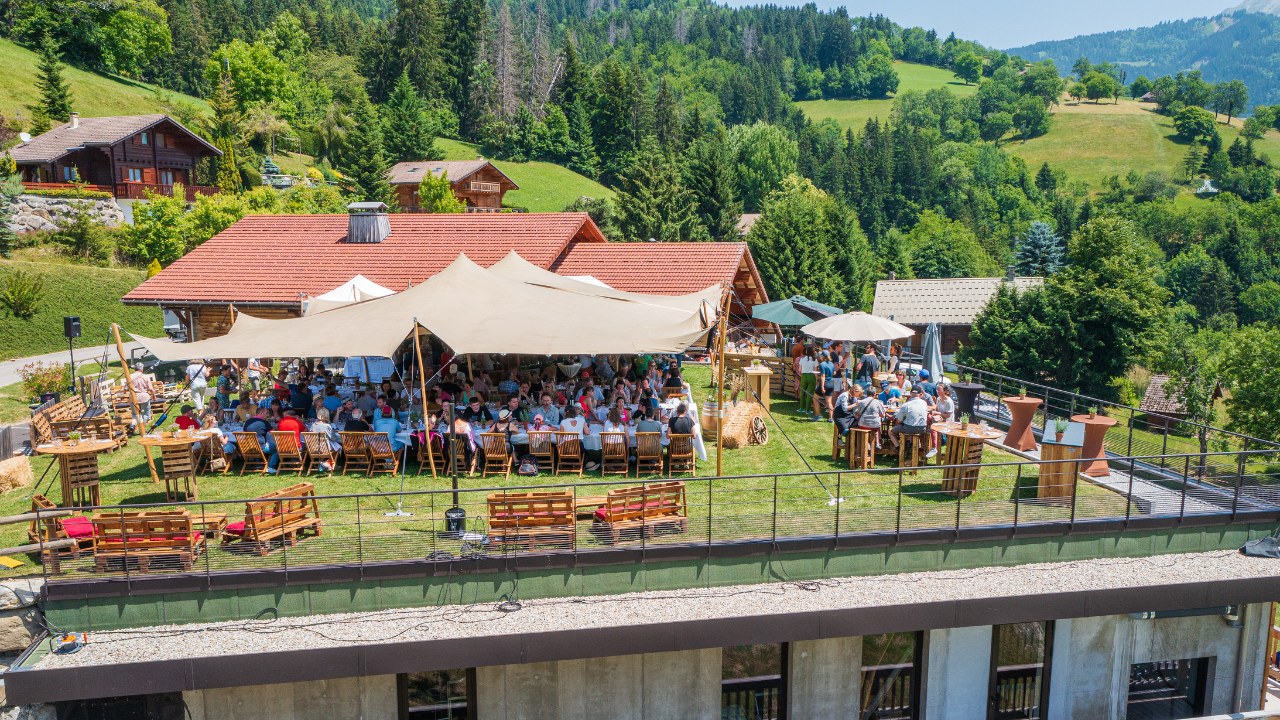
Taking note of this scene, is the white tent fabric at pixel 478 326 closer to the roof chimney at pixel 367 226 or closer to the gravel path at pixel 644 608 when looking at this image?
the gravel path at pixel 644 608

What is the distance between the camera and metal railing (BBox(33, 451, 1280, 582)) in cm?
962

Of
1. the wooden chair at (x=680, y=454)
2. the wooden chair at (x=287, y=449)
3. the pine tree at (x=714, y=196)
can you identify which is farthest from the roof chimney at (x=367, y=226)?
the pine tree at (x=714, y=196)

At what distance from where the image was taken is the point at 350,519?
10625mm

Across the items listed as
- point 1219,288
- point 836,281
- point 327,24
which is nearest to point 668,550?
point 836,281

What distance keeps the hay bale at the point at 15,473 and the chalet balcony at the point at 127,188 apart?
1087 inches

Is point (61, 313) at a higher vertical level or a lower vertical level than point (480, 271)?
lower

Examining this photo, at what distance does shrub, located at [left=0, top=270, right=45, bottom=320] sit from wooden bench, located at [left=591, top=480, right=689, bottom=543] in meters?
27.7

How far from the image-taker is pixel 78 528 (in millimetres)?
9430

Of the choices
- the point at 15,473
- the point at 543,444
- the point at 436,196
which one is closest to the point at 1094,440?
the point at 543,444

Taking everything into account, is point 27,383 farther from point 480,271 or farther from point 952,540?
point 952,540

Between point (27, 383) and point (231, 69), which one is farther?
point (231, 69)

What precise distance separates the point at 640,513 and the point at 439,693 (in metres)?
3.10

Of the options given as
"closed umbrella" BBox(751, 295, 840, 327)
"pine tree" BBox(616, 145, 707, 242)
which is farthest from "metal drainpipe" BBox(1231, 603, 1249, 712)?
"pine tree" BBox(616, 145, 707, 242)

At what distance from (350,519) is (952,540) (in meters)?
7.53
